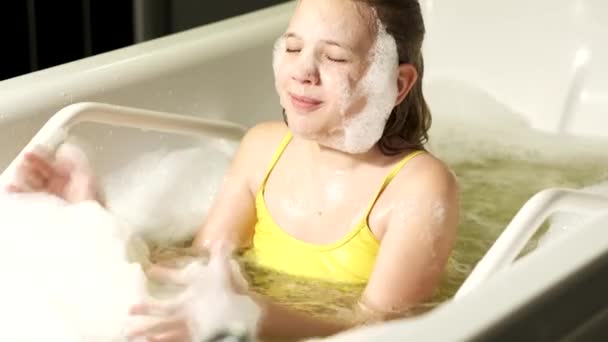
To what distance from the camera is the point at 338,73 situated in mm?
1320

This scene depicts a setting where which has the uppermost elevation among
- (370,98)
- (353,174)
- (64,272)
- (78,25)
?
(370,98)

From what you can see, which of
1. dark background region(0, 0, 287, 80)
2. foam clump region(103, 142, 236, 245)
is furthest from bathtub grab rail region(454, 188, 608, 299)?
dark background region(0, 0, 287, 80)

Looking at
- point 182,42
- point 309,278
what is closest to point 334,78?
point 309,278

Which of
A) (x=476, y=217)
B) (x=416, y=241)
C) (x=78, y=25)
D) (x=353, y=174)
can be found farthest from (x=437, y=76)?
(x=416, y=241)

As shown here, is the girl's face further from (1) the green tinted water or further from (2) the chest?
(1) the green tinted water

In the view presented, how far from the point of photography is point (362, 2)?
4.31 ft

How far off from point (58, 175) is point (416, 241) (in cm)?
47

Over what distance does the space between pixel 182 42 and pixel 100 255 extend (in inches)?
19.0

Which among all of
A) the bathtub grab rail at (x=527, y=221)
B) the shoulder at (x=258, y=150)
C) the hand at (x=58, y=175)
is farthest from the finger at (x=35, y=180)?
the bathtub grab rail at (x=527, y=221)

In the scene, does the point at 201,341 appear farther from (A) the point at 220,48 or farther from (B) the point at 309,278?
(A) the point at 220,48

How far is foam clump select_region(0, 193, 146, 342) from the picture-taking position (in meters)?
1.26

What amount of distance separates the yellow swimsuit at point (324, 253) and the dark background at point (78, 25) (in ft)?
2.81

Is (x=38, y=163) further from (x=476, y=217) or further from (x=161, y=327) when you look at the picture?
(x=476, y=217)

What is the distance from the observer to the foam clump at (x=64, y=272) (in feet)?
4.13
